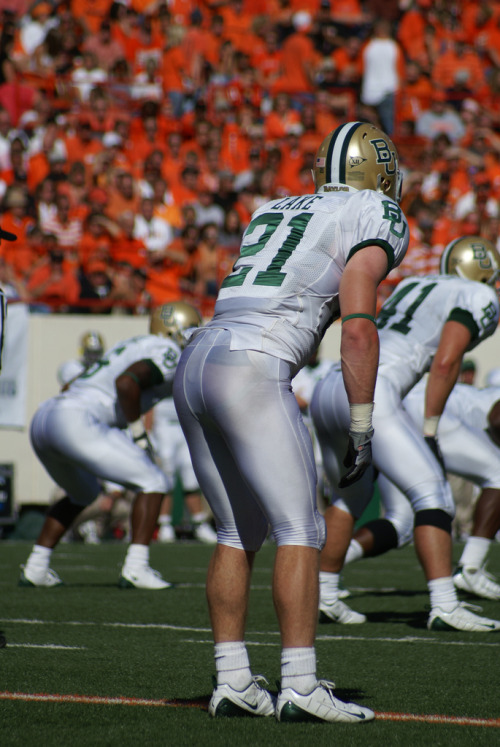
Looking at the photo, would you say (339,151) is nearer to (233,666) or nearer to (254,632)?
(233,666)

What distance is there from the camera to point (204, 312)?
13555 mm

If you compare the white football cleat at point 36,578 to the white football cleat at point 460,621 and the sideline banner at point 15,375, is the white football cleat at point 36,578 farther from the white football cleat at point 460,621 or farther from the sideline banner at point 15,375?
the sideline banner at point 15,375

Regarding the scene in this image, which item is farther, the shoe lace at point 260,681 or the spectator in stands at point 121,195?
the spectator in stands at point 121,195

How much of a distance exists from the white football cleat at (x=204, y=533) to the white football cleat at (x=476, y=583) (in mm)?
6194

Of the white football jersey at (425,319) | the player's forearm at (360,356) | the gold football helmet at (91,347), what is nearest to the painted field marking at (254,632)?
the white football jersey at (425,319)

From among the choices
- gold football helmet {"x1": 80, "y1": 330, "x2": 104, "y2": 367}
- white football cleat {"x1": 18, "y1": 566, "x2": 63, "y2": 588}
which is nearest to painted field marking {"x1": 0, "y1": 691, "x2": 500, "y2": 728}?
white football cleat {"x1": 18, "y1": 566, "x2": 63, "y2": 588}

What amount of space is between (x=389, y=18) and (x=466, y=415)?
12929 millimetres

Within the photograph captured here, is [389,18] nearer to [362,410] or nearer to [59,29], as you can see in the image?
[59,29]

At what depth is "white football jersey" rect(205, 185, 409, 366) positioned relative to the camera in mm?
3461

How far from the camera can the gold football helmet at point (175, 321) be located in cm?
797

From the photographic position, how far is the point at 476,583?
6750mm

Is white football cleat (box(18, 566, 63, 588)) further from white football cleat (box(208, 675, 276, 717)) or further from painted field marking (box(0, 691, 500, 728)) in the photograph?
white football cleat (box(208, 675, 276, 717))

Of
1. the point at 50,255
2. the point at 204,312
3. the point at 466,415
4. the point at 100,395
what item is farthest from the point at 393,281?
the point at 100,395

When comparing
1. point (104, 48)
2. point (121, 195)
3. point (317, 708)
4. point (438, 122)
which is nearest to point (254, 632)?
point (317, 708)
